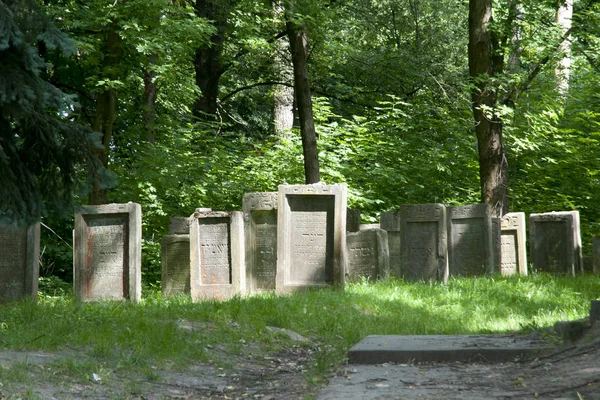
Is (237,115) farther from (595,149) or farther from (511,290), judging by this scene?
(511,290)

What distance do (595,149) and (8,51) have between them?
20979 millimetres

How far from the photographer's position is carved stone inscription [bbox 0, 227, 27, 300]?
40.5 ft

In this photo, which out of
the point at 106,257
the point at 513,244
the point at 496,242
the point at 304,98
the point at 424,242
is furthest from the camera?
the point at 304,98

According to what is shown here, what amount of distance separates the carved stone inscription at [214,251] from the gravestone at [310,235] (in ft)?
3.62

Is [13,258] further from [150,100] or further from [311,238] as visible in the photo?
[150,100]

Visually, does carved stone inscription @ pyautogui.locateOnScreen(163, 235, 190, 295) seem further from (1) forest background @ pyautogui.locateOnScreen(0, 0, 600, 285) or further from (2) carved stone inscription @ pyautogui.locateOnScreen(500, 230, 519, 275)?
(2) carved stone inscription @ pyautogui.locateOnScreen(500, 230, 519, 275)

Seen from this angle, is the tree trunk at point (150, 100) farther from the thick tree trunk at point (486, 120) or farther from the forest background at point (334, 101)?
the thick tree trunk at point (486, 120)

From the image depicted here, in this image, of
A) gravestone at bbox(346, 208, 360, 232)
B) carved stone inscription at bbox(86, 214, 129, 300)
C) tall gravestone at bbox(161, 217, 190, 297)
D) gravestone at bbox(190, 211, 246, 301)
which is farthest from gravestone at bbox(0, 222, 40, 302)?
gravestone at bbox(346, 208, 360, 232)

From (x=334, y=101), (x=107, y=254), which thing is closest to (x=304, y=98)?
(x=107, y=254)

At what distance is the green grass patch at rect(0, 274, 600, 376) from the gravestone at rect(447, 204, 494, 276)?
213cm

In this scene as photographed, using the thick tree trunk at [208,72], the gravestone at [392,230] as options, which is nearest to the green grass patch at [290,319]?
the gravestone at [392,230]

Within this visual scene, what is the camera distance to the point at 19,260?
40.7 feet

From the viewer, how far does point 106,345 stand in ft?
24.5

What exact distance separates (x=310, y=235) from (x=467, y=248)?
3.91 m
